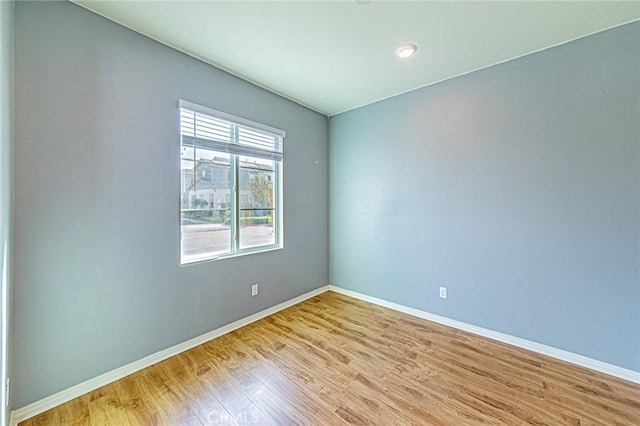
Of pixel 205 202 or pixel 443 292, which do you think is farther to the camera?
pixel 443 292

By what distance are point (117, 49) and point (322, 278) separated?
3.35 meters

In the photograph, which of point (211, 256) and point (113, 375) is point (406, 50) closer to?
point (211, 256)

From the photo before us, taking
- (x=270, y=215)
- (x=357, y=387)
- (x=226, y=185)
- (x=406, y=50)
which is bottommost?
(x=357, y=387)

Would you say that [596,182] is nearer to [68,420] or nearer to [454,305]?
[454,305]

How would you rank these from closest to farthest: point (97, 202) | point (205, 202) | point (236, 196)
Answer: point (97, 202) < point (205, 202) < point (236, 196)

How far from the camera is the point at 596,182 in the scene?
2.07 metres

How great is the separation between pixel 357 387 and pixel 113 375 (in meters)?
1.82

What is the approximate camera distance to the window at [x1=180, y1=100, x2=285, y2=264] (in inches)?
94.6

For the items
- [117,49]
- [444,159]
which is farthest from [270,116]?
[444,159]

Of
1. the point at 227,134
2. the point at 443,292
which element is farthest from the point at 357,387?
the point at 227,134

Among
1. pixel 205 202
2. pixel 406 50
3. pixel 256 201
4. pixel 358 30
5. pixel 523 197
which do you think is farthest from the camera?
pixel 256 201

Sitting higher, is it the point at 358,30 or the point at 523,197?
the point at 358,30

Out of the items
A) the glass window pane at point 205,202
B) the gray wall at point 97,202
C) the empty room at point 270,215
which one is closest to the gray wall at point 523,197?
the empty room at point 270,215

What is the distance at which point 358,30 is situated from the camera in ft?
6.68
